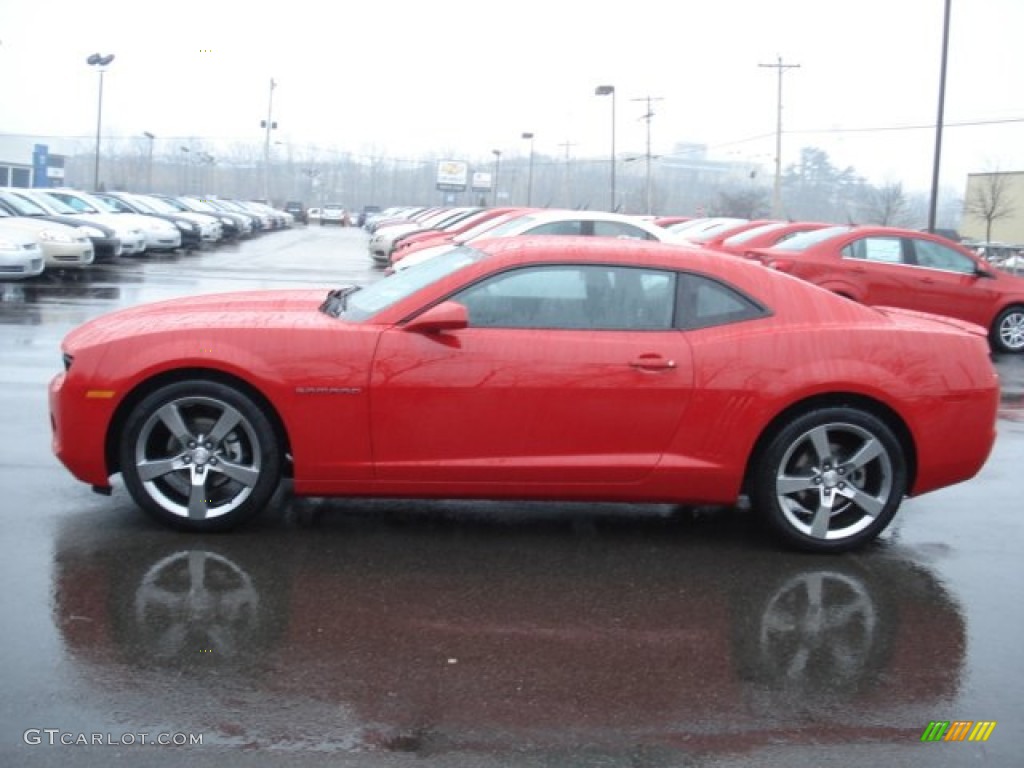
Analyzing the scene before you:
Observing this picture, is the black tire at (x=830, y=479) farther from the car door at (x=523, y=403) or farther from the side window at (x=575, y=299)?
the side window at (x=575, y=299)

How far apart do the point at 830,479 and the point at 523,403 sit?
1.58m

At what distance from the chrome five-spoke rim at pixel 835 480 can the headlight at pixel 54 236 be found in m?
16.3

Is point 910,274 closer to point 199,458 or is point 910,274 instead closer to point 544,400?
point 544,400

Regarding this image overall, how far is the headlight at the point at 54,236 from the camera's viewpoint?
19.2 metres

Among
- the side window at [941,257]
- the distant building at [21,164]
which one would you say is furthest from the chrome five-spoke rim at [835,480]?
the distant building at [21,164]

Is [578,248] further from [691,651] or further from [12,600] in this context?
[12,600]

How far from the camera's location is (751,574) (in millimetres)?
5496

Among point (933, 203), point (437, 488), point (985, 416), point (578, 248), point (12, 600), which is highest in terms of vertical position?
point (933, 203)

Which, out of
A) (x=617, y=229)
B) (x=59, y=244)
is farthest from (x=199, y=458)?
(x=59, y=244)

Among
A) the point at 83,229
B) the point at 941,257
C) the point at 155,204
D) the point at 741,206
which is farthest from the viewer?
the point at 741,206

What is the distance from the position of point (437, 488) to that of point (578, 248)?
1.42 metres

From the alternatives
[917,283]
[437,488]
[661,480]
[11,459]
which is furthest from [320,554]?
[917,283]

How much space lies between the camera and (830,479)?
5.78m

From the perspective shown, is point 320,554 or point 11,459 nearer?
point 320,554
